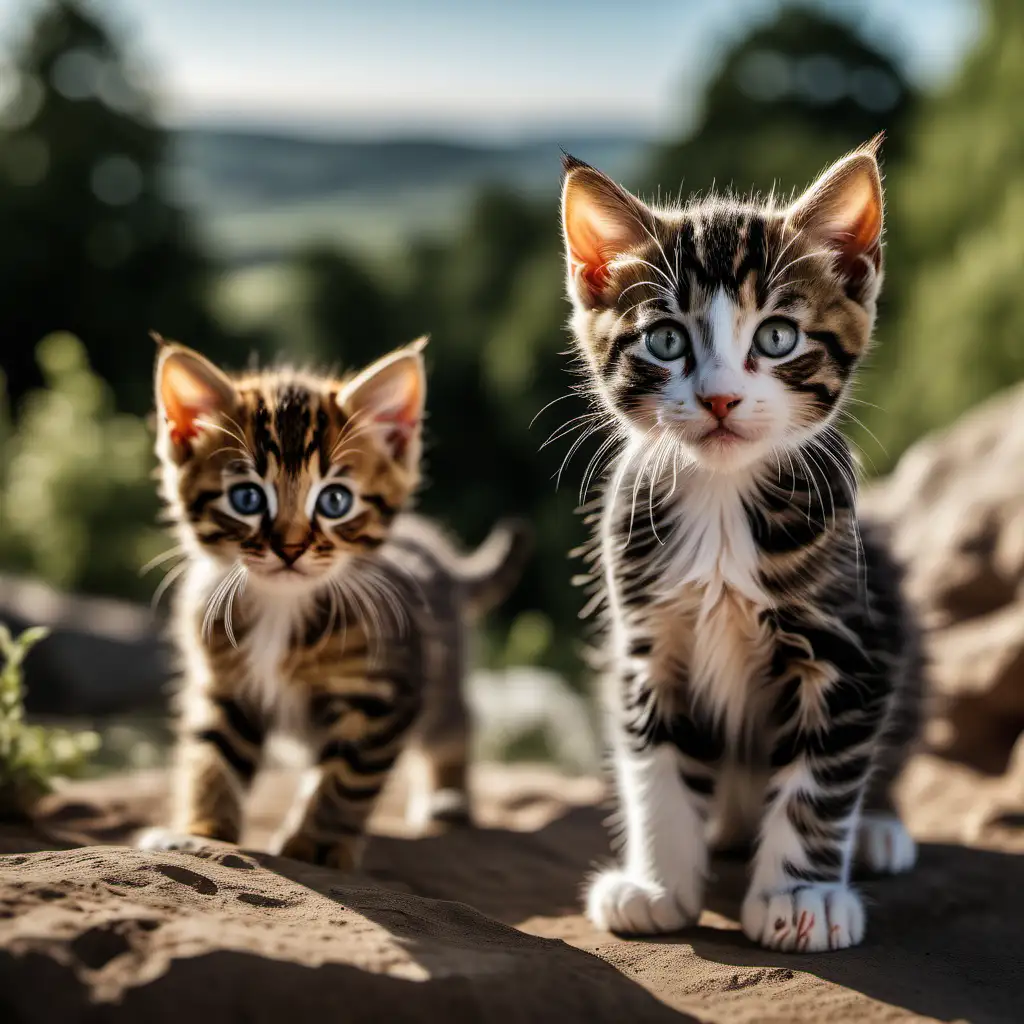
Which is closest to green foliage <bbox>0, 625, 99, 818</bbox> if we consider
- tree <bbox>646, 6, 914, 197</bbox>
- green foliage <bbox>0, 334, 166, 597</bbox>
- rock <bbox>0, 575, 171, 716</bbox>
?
rock <bbox>0, 575, 171, 716</bbox>

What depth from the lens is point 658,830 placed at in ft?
6.95

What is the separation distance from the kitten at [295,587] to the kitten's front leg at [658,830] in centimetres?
50

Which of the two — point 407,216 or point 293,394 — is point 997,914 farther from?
point 407,216

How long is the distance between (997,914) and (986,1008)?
1.62ft

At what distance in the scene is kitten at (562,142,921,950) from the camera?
1944mm

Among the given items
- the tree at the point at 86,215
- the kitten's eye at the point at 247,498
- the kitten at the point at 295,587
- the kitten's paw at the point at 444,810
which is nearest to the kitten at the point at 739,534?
the kitten at the point at 295,587

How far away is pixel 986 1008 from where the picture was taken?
1746mm

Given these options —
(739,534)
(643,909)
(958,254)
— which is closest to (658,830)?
(643,909)

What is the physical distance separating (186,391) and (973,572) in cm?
245

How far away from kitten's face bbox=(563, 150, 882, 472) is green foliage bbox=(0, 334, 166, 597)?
14.6ft

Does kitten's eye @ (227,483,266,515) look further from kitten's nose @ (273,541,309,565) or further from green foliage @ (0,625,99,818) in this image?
green foliage @ (0,625,99,818)

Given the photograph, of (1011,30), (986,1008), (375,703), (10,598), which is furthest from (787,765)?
(1011,30)

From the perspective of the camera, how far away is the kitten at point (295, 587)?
221 centimetres

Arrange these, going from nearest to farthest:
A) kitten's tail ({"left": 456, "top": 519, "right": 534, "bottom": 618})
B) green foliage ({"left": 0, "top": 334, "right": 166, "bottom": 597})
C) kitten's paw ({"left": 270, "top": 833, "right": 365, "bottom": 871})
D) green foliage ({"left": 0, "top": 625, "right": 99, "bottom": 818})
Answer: kitten's paw ({"left": 270, "top": 833, "right": 365, "bottom": 871}) → green foliage ({"left": 0, "top": 625, "right": 99, "bottom": 818}) → kitten's tail ({"left": 456, "top": 519, "right": 534, "bottom": 618}) → green foliage ({"left": 0, "top": 334, "right": 166, "bottom": 597})
